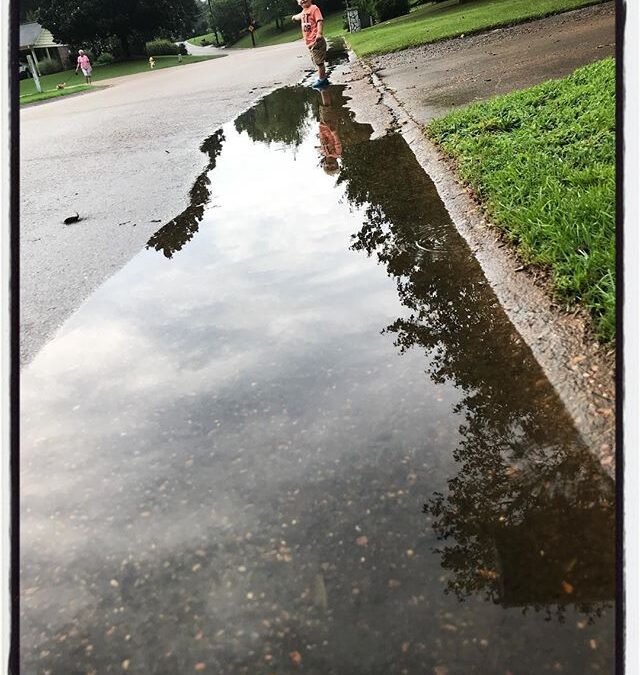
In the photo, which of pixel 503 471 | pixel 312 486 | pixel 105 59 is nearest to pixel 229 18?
pixel 105 59

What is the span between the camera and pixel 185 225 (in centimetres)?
521

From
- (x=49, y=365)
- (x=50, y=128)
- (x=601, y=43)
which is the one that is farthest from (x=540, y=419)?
(x=50, y=128)

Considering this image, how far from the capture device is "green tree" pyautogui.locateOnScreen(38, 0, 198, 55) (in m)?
45.1

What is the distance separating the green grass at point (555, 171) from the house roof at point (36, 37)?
51.3 m

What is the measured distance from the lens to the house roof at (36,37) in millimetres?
48353

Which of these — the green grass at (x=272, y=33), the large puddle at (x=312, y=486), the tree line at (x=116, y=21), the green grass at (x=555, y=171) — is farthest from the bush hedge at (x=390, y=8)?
the large puddle at (x=312, y=486)

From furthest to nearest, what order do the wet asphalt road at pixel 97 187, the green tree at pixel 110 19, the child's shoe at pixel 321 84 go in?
the green tree at pixel 110 19 < the child's shoe at pixel 321 84 < the wet asphalt road at pixel 97 187

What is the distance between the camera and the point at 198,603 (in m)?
1.82

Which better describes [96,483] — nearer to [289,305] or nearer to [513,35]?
[289,305]

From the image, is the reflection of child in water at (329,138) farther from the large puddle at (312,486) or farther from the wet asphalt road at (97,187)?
the large puddle at (312,486)

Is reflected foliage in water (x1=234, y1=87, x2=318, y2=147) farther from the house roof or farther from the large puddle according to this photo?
the house roof

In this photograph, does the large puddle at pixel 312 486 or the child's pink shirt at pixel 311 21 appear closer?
the large puddle at pixel 312 486

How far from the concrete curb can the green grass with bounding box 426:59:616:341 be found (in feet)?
0.27

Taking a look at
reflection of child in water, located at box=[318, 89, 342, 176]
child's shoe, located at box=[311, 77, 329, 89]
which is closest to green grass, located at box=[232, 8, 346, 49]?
child's shoe, located at box=[311, 77, 329, 89]
